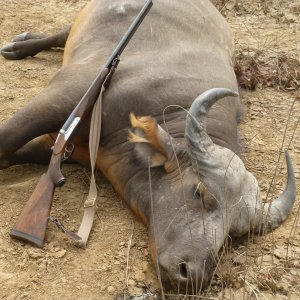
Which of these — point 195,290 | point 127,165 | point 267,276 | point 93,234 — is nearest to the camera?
point 195,290

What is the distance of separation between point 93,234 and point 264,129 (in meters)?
2.32

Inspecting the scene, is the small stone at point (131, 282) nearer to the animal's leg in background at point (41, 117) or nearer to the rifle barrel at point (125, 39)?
the animal's leg in background at point (41, 117)

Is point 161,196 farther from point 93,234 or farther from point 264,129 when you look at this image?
point 264,129

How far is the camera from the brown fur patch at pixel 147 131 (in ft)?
14.0

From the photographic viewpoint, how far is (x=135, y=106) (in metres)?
4.89

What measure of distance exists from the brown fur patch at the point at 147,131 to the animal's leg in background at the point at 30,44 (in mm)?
3199

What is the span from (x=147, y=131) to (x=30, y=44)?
134 inches

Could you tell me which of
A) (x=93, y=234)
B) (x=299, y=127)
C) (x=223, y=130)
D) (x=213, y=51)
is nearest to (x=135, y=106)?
(x=223, y=130)

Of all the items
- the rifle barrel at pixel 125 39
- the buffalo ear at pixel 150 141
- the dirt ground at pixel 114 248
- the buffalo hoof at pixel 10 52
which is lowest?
the buffalo hoof at pixel 10 52

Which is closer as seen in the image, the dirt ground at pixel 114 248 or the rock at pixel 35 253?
the dirt ground at pixel 114 248

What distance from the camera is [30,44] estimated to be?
287 inches

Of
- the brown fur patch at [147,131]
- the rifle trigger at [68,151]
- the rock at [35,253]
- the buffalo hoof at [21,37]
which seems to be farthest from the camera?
the buffalo hoof at [21,37]

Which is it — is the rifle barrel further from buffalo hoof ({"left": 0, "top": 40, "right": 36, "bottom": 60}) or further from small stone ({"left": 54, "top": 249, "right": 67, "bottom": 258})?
buffalo hoof ({"left": 0, "top": 40, "right": 36, "bottom": 60})

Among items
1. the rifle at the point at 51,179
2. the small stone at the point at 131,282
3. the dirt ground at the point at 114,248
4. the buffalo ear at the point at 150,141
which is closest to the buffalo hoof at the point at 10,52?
the dirt ground at the point at 114,248
